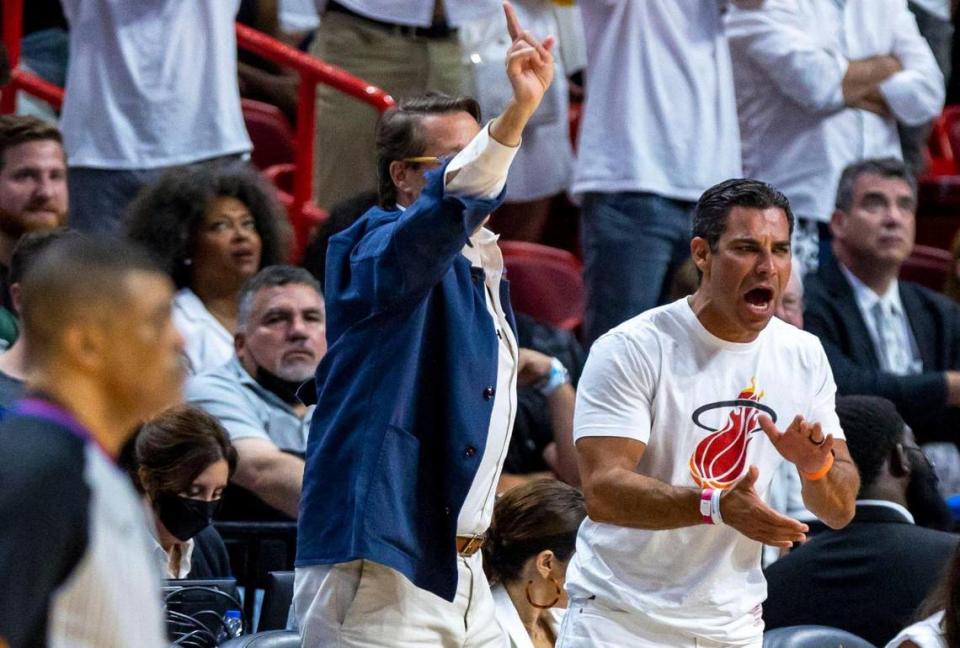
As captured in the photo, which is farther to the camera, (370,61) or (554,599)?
(370,61)

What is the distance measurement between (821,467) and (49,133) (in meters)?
3.25

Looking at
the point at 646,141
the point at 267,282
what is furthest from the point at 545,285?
the point at 267,282

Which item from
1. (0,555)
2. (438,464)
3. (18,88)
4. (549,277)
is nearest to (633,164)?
(549,277)

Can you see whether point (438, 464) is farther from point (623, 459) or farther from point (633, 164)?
point (633, 164)

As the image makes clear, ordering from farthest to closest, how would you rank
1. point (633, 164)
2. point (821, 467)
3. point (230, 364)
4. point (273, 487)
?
point (633, 164) < point (230, 364) < point (273, 487) < point (821, 467)

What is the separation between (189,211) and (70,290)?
397cm

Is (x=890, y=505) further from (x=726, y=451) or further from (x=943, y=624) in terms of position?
(x=726, y=451)

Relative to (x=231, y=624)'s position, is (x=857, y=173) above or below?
above

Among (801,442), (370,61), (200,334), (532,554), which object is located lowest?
(200,334)

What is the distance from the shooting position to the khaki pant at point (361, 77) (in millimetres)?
7562

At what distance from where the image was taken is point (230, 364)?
234 inches

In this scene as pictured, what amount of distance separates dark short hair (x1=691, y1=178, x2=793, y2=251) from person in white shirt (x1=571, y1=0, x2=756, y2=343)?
2143mm

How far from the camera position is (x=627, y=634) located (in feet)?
13.6

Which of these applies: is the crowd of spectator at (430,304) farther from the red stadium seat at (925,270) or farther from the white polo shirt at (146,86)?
the red stadium seat at (925,270)
